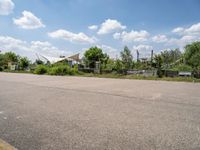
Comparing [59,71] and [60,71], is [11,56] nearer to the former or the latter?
[59,71]

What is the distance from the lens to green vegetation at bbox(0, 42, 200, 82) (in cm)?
2749

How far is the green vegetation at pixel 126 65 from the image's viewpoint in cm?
2749

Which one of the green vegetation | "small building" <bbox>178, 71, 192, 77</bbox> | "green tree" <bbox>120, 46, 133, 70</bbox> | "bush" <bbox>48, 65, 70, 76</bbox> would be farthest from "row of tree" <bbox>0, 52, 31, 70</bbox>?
"small building" <bbox>178, 71, 192, 77</bbox>

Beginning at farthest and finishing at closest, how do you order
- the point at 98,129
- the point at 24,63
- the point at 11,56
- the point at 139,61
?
the point at 11,56 < the point at 24,63 < the point at 139,61 < the point at 98,129

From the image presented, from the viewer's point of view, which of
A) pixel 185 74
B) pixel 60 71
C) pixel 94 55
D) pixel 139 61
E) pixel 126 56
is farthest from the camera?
pixel 94 55

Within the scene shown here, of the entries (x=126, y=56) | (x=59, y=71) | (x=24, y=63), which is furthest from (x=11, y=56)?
(x=126, y=56)

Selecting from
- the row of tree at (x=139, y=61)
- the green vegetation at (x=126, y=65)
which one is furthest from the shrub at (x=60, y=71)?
the row of tree at (x=139, y=61)

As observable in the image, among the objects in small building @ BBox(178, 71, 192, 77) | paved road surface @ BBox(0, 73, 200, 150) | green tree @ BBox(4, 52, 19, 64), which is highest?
green tree @ BBox(4, 52, 19, 64)

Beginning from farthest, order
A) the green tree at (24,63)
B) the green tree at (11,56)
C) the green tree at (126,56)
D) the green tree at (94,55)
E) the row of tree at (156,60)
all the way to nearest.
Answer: the green tree at (11,56)
the green tree at (94,55)
the green tree at (24,63)
the green tree at (126,56)
the row of tree at (156,60)

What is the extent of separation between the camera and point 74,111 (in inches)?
206

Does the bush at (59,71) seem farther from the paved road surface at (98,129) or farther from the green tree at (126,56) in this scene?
the paved road surface at (98,129)

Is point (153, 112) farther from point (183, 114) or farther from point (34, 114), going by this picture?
point (34, 114)

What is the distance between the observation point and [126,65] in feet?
130

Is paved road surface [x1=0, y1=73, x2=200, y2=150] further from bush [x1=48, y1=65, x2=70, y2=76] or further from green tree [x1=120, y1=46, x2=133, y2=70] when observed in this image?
green tree [x1=120, y1=46, x2=133, y2=70]
